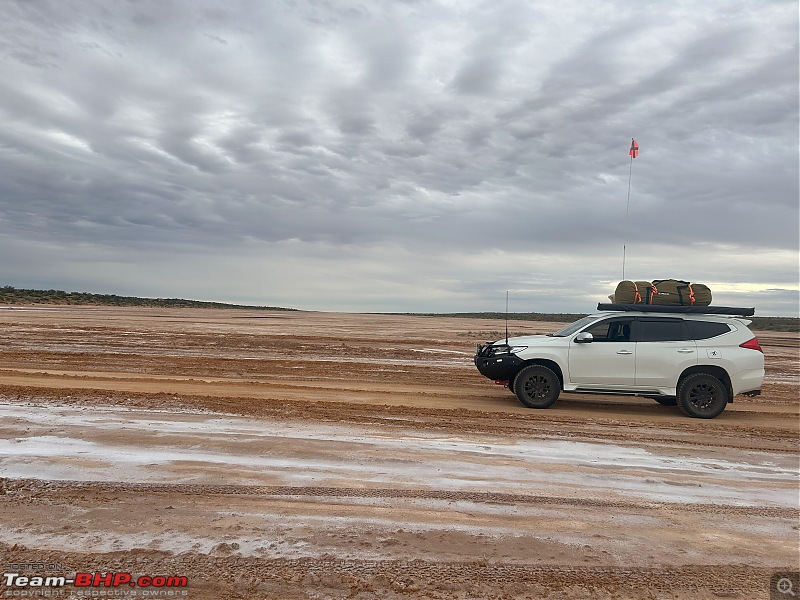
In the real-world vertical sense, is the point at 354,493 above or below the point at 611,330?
below

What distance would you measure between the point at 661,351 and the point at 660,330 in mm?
391

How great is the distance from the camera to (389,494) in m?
5.27

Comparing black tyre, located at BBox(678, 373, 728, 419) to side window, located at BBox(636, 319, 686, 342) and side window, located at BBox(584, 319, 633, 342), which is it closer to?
side window, located at BBox(636, 319, 686, 342)

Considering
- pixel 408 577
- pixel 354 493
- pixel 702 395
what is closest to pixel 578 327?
pixel 702 395

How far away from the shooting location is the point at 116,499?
4938 mm

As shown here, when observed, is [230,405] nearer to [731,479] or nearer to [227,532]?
[227,532]

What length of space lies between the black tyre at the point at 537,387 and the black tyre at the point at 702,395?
220 centimetres

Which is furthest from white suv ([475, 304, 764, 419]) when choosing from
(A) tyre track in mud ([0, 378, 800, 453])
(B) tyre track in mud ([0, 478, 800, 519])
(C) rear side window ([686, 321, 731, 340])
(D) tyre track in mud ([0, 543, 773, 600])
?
(D) tyre track in mud ([0, 543, 773, 600])

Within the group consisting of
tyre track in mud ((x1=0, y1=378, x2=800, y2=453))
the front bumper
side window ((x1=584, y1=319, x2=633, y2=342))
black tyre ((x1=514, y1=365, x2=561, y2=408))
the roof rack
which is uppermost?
the roof rack

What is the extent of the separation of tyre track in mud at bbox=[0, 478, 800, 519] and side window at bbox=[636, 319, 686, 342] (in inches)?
209

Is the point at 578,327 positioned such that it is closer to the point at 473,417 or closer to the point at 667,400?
the point at 667,400

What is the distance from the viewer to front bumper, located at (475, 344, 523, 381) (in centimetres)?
1050

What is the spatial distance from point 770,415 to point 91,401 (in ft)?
39.9

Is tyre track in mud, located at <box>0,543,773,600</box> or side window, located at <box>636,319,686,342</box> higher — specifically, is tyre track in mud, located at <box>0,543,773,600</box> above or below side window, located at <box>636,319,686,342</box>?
below
